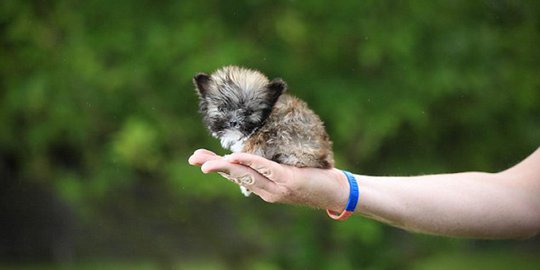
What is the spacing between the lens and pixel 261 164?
88.7 inches

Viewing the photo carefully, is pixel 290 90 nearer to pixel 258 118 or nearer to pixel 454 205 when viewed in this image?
pixel 454 205

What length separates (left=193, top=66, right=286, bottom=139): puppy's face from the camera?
2.26 m

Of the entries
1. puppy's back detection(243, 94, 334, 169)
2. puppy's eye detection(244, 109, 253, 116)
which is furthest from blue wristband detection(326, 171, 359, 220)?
puppy's eye detection(244, 109, 253, 116)

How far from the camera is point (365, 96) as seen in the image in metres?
6.55

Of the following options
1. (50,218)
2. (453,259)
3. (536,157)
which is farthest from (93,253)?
(536,157)

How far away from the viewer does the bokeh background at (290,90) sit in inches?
255

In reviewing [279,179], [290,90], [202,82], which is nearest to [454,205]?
[279,179]

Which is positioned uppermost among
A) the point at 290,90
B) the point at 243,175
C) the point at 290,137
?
the point at 290,90

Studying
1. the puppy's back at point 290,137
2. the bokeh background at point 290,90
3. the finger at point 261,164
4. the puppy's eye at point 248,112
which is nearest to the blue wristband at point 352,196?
the puppy's back at point 290,137

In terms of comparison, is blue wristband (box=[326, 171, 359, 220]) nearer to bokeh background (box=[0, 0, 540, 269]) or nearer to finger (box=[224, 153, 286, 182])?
finger (box=[224, 153, 286, 182])

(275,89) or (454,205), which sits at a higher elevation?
(454,205)

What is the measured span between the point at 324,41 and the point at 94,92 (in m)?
1.84

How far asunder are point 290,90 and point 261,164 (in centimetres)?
419

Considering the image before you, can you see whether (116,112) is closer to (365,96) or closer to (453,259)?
(365,96)
